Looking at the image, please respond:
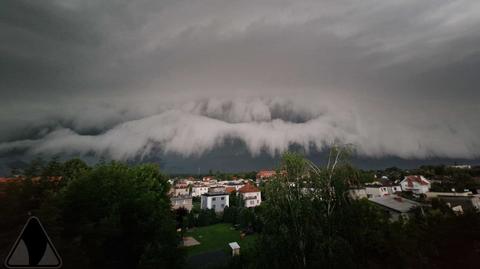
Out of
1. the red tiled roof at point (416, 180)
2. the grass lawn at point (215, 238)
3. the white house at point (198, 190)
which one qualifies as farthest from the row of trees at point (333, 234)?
the white house at point (198, 190)

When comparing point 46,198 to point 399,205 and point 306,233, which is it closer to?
point 306,233

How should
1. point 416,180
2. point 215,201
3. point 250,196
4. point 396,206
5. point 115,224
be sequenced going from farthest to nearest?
point 416,180
point 250,196
point 215,201
point 396,206
point 115,224

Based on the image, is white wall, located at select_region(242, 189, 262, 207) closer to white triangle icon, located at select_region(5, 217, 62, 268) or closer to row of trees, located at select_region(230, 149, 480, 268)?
row of trees, located at select_region(230, 149, 480, 268)

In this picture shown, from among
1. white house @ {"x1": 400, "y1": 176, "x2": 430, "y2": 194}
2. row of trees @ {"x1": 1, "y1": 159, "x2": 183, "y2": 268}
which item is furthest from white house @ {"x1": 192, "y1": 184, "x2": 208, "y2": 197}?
row of trees @ {"x1": 1, "y1": 159, "x2": 183, "y2": 268}

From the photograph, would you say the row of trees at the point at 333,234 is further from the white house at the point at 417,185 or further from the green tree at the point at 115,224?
the white house at the point at 417,185

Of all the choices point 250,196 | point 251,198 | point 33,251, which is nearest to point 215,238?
point 251,198

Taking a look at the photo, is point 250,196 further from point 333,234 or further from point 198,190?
point 333,234

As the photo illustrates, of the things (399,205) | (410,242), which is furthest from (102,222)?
(399,205)

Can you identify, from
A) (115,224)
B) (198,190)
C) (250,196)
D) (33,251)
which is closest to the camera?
(33,251)
